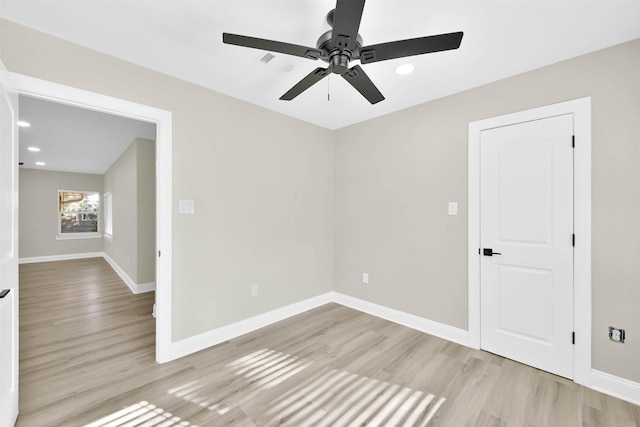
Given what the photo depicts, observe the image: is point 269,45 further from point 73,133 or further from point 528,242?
point 73,133

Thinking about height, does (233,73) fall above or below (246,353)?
above

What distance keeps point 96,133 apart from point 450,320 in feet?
18.5

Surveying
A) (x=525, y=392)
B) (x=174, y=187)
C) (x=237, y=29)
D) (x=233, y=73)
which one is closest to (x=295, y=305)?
(x=174, y=187)

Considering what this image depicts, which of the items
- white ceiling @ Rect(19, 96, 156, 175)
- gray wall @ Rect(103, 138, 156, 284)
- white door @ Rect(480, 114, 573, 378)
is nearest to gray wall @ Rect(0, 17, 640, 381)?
white door @ Rect(480, 114, 573, 378)

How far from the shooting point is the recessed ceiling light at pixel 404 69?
2.22 metres

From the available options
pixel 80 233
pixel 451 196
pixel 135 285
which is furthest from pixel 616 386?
pixel 80 233

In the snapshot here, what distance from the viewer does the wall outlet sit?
6.35 feet

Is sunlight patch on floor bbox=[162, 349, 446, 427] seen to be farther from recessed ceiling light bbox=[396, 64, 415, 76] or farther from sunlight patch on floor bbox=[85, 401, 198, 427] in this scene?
recessed ceiling light bbox=[396, 64, 415, 76]

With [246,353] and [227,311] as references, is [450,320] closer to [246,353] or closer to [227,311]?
[246,353]

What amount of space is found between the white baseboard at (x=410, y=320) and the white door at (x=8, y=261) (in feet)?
10.2

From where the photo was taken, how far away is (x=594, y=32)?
1835 millimetres

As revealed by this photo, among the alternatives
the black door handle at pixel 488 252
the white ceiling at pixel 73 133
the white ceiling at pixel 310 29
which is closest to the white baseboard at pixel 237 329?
the black door handle at pixel 488 252

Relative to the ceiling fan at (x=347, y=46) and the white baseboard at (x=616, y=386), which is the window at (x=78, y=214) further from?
the white baseboard at (x=616, y=386)

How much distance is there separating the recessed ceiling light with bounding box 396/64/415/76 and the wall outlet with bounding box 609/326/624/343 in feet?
8.24
